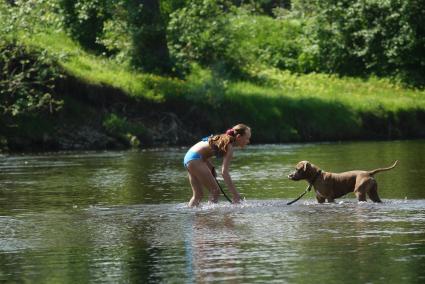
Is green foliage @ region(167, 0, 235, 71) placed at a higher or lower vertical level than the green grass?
higher

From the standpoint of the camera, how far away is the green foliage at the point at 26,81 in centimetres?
3381

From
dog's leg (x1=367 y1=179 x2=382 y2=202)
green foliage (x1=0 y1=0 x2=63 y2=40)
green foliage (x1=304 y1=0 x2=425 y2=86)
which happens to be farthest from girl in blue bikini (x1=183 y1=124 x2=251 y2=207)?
green foliage (x1=304 y1=0 x2=425 y2=86)

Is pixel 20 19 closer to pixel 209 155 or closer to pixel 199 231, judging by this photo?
pixel 209 155

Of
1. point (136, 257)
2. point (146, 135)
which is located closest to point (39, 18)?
point (146, 135)

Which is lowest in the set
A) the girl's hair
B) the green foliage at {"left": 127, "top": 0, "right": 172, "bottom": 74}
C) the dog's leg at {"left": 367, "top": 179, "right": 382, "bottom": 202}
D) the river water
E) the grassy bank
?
the river water

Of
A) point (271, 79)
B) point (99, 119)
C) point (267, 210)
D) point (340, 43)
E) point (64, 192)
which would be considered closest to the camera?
point (267, 210)

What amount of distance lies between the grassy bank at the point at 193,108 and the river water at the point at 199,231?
30.2ft

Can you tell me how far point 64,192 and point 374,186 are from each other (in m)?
6.61

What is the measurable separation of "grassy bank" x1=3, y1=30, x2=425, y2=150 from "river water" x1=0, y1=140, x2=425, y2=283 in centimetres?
919

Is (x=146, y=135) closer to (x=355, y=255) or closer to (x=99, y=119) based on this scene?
(x=99, y=119)

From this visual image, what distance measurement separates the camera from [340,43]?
47.4 m

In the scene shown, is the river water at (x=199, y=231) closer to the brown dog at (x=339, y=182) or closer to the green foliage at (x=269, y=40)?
the brown dog at (x=339, y=182)

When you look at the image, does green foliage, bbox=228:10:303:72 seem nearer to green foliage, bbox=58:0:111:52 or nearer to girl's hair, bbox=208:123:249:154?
green foliage, bbox=58:0:111:52

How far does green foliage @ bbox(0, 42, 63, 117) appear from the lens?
33812mm
